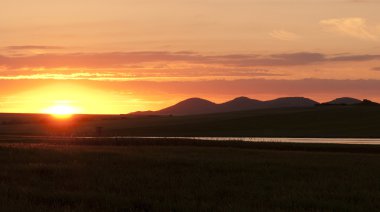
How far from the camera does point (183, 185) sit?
1811 cm

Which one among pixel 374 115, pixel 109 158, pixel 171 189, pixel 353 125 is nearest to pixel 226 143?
pixel 109 158

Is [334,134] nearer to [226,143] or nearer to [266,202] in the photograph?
[226,143]

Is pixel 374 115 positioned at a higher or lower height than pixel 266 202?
higher

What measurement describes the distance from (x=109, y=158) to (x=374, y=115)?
72.5 meters

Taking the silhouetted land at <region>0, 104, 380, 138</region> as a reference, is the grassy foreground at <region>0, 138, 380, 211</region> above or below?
below

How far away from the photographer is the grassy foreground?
14.5m

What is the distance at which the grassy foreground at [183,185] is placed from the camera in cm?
1454

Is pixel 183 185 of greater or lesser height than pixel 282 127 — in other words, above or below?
below

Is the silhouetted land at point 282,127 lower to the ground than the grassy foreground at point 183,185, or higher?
higher

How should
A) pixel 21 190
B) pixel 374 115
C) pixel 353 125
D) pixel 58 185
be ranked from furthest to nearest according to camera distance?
pixel 374 115 < pixel 353 125 < pixel 58 185 < pixel 21 190

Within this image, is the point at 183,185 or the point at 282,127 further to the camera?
the point at 282,127

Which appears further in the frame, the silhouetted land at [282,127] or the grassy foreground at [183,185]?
the silhouetted land at [282,127]

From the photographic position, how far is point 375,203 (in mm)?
15070

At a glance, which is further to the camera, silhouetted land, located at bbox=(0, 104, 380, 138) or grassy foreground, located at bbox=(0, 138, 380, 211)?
silhouetted land, located at bbox=(0, 104, 380, 138)
